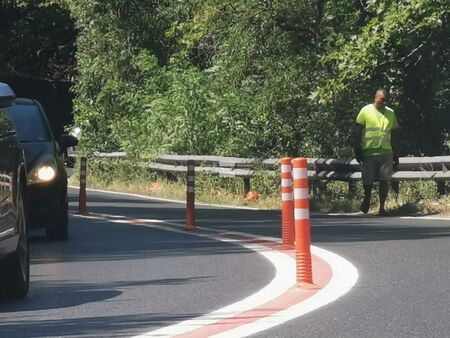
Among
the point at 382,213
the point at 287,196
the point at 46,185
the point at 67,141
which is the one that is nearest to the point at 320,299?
the point at 287,196

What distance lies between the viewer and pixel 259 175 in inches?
901

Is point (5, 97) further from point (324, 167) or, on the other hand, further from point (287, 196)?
point (324, 167)

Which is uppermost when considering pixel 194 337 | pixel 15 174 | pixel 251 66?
pixel 251 66

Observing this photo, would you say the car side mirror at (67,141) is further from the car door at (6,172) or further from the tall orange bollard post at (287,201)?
the car door at (6,172)

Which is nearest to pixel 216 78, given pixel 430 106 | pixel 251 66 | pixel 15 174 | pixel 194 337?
pixel 251 66

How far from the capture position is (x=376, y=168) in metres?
18.9

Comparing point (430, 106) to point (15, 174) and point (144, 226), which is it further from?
point (15, 174)

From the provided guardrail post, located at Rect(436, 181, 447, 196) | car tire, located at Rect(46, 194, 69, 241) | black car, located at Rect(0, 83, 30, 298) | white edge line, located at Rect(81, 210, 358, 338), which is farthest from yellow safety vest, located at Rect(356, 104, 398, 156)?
black car, located at Rect(0, 83, 30, 298)

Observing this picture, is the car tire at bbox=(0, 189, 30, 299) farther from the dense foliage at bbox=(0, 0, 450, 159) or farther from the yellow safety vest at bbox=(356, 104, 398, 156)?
the dense foliage at bbox=(0, 0, 450, 159)

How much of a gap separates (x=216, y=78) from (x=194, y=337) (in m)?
17.5

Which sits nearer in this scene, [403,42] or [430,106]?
[403,42]

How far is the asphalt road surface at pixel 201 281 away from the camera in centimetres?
830

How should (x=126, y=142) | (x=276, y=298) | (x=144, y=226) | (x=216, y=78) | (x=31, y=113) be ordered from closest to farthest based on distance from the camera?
(x=276, y=298), (x=31, y=113), (x=144, y=226), (x=216, y=78), (x=126, y=142)

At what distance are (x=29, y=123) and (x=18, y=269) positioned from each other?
5.93 meters
